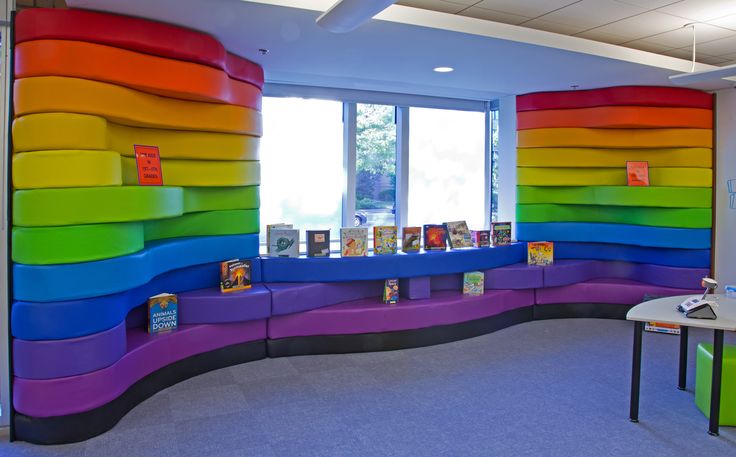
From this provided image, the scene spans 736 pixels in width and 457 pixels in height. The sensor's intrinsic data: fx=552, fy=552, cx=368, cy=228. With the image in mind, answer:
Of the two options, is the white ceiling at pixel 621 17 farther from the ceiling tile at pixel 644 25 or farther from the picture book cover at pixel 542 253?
the picture book cover at pixel 542 253

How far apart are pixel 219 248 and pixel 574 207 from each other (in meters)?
4.39

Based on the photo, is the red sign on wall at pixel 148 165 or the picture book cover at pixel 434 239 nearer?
the red sign on wall at pixel 148 165

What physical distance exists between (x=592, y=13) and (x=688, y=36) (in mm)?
1345

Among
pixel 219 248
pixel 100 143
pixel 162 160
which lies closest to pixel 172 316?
pixel 219 248

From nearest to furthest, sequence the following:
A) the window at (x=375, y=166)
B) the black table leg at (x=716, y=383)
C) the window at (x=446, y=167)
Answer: the black table leg at (x=716, y=383) < the window at (x=375, y=166) < the window at (x=446, y=167)

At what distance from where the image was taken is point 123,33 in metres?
3.67

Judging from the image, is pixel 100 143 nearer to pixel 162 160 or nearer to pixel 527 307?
pixel 162 160

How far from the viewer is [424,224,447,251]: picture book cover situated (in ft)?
19.3

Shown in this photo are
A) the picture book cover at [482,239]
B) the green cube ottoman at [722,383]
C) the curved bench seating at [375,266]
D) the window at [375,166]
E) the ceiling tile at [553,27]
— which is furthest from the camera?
the window at [375,166]

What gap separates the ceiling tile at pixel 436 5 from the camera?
409 centimetres

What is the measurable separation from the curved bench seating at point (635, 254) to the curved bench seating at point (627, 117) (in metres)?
1.46

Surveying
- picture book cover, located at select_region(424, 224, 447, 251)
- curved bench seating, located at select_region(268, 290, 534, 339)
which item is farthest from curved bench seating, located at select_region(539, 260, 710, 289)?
picture book cover, located at select_region(424, 224, 447, 251)

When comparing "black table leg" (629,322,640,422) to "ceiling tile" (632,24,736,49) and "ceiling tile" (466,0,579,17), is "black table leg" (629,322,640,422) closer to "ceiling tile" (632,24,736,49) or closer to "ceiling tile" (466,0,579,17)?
"ceiling tile" (466,0,579,17)

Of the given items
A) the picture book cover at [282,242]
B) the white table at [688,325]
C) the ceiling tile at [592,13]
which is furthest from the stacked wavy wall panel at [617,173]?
the picture book cover at [282,242]
